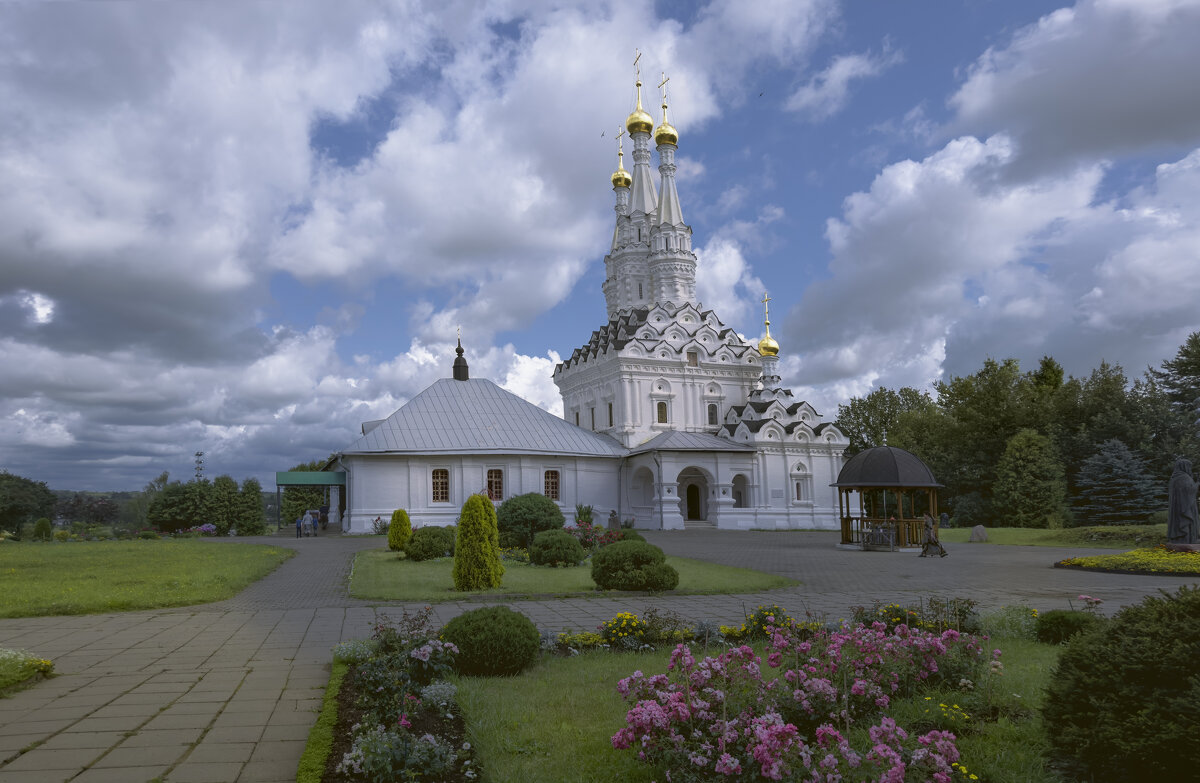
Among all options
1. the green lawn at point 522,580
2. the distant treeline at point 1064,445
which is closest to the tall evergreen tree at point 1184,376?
the distant treeline at point 1064,445

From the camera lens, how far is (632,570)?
1415 centimetres

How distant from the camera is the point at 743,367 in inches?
1784

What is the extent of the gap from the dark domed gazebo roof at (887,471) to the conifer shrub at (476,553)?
14.8 m

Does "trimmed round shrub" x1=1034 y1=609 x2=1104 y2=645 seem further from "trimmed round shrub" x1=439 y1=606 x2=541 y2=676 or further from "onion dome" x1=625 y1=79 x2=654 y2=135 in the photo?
"onion dome" x1=625 y1=79 x2=654 y2=135

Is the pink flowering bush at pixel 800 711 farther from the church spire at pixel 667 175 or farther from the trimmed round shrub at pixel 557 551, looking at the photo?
the church spire at pixel 667 175

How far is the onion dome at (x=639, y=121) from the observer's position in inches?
1890

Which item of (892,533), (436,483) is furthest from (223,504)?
(892,533)

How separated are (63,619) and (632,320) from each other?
35705 millimetres

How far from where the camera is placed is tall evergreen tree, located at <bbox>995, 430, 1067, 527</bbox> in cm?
3841

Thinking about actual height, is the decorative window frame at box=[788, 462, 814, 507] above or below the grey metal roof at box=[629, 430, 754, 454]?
below

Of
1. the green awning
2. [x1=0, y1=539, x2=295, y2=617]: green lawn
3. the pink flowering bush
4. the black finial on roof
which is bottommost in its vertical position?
[x1=0, y1=539, x2=295, y2=617]: green lawn

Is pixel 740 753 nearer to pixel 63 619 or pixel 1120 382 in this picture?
pixel 63 619

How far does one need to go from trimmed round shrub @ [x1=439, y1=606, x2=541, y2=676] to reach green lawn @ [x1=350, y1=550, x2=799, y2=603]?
5620 mm

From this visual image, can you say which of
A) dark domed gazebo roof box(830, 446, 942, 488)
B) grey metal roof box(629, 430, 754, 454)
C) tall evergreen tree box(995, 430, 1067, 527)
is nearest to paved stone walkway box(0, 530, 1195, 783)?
dark domed gazebo roof box(830, 446, 942, 488)
